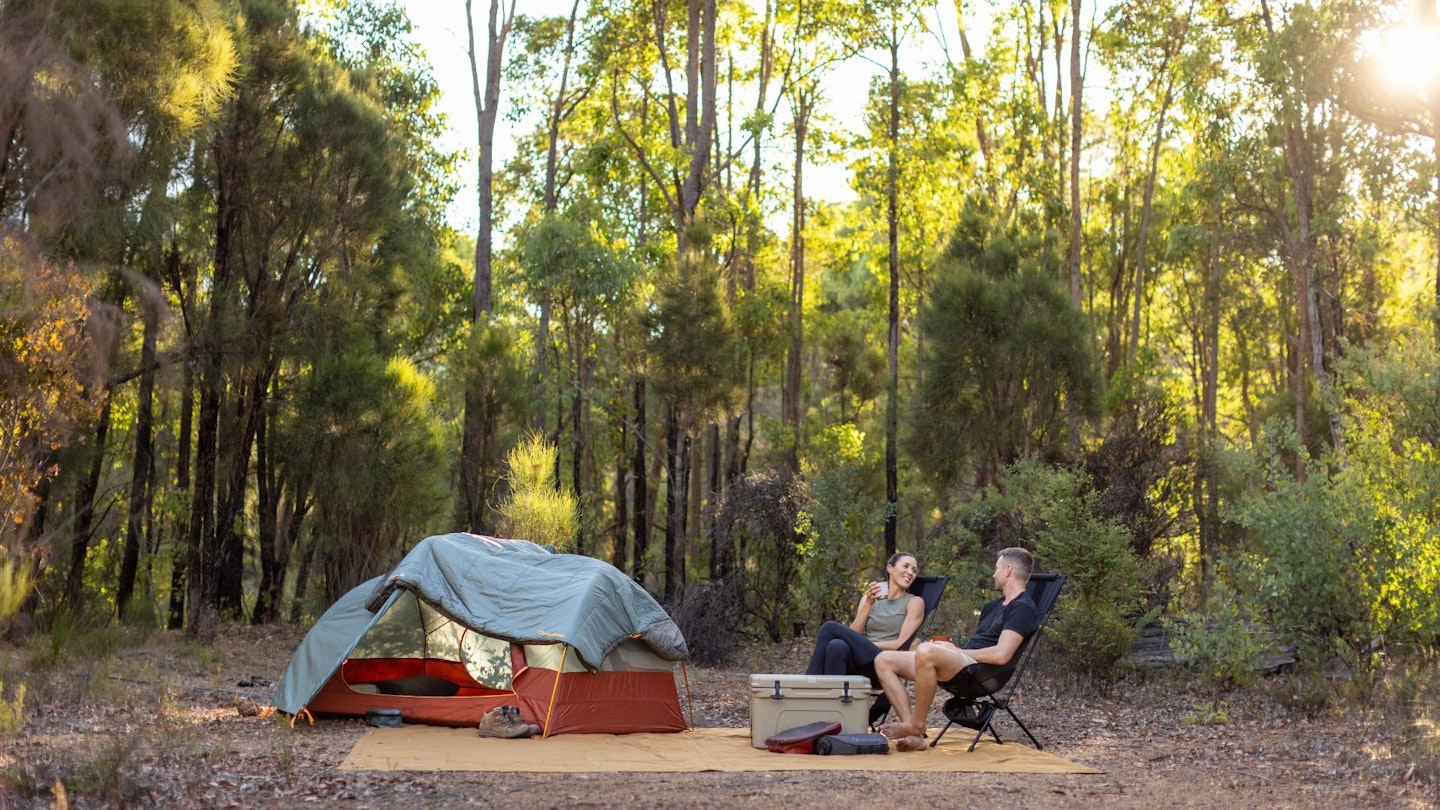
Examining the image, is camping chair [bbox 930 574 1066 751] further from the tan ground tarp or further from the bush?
→ the bush

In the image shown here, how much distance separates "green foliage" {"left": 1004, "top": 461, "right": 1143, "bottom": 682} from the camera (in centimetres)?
905

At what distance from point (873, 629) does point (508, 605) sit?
2.16 meters

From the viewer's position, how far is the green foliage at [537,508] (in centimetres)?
1149

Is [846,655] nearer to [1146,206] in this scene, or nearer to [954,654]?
[954,654]

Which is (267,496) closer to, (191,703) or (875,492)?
(191,703)

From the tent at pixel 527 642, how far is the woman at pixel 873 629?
1.12m

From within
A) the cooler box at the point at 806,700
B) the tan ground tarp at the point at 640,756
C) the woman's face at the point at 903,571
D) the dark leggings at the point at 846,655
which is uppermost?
the woman's face at the point at 903,571

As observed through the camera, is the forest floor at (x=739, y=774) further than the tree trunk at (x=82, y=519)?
No

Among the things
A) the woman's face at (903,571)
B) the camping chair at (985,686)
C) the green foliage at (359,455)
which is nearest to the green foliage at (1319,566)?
the camping chair at (985,686)

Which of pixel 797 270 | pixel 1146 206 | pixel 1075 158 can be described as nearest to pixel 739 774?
Result: pixel 1075 158

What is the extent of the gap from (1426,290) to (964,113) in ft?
22.6

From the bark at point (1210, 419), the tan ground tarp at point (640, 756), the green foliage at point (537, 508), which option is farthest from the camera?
the bark at point (1210, 419)

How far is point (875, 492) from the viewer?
22.4 m

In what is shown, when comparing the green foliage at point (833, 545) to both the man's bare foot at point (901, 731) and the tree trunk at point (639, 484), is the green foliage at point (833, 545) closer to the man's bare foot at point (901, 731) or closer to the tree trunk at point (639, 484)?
the tree trunk at point (639, 484)
